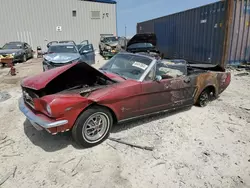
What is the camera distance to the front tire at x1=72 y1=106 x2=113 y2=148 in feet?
9.39

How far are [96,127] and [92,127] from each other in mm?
75

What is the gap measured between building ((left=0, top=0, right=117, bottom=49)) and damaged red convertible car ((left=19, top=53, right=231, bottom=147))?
1873 centimetres

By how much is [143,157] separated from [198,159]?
79 cm

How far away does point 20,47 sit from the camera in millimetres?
13875

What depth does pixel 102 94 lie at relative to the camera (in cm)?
298

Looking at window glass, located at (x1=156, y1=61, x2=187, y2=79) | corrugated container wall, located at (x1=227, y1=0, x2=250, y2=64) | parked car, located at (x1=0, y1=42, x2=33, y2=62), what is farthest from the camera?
parked car, located at (x1=0, y1=42, x2=33, y2=62)

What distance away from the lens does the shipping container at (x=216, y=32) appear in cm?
839

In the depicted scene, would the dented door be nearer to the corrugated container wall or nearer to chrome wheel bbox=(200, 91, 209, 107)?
chrome wheel bbox=(200, 91, 209, 107)

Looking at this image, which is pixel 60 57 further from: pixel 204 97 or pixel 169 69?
pixel 204 97

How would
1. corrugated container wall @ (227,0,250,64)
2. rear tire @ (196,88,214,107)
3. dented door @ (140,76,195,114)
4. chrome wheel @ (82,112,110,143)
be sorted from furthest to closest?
corrugated container wall @ (227,0,250,64) < rear tire @ (196,88,214,107) < dented door @ (140,76,195,114) < chrome wheel @ (82,112,110,143)

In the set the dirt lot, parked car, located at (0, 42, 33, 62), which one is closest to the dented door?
the dirt lot

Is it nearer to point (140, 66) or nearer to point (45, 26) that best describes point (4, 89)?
point (140, 66)

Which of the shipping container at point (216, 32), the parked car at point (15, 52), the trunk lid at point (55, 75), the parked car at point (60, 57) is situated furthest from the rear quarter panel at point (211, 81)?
the parked car at point (15, 52)

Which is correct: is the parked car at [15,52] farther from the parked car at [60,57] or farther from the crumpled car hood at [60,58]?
the crumpled car hood at [60,58]
